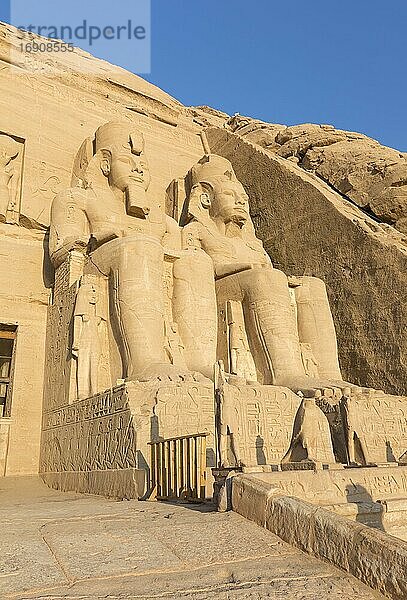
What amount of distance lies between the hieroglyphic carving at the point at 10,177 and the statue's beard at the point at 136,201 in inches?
48.2

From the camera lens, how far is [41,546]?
2.07 m

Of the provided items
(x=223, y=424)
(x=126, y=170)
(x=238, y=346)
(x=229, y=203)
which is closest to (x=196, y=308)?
(x=238, y=346)

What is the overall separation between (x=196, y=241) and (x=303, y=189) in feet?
5.91

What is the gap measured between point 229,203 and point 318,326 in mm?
1772

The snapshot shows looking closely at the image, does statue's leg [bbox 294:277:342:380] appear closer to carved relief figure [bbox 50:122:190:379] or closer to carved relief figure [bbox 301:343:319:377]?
carved relief figure [bbox 301:343:319:377]

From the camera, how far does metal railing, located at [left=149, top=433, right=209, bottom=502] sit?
10.4ft

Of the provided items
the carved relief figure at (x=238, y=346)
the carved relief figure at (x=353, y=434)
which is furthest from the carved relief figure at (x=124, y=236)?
the carved relief figure at (x=353, y=434)

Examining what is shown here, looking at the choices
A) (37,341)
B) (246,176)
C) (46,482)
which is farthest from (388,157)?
(46,482)

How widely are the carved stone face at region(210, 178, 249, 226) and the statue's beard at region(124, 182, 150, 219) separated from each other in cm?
85

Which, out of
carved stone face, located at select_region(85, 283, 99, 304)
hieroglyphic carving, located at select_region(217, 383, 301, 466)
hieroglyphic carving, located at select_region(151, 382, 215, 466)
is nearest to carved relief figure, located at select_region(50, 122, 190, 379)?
carved stone face, located at select_region(85, 283, 99, 304)

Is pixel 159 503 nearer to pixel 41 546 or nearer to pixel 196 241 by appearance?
pixel 41 546

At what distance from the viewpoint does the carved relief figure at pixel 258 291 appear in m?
5.43

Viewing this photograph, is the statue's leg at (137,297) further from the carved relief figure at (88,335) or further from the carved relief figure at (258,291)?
the carved relief figure at (258,291)

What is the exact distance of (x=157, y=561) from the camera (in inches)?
76.2
